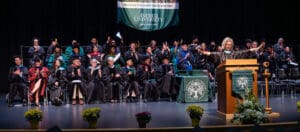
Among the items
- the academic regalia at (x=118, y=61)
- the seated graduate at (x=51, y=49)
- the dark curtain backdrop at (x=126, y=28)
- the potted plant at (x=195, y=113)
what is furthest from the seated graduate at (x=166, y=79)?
the potted plant at (x=195, y=113)

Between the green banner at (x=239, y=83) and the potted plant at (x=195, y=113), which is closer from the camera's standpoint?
the potted plant at (x=195, y=113)

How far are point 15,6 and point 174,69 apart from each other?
5060mm

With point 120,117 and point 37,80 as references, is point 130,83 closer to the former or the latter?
point 37,80

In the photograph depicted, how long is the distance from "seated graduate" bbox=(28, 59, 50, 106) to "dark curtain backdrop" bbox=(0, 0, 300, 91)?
2.31m

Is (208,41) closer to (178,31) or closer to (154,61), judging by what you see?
(178,31)

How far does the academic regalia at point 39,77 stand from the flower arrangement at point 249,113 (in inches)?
226

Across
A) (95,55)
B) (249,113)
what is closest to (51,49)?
(95,55)

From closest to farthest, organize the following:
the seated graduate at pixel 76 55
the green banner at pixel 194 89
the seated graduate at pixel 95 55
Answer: the green banner at pixel 194 89 → the seated graduate at pixel 76 55 → the seated graduate at pixel 95 55

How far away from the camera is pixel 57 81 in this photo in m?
11.5

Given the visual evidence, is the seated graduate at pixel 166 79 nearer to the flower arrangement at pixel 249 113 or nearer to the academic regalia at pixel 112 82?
the academic regalia at pixel 112 82

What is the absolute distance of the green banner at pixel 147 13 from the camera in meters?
13.9

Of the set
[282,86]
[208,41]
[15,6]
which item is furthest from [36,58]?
[282,86]

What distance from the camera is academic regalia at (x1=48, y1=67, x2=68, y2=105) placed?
1133cm

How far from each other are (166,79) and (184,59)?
0.83 metres
